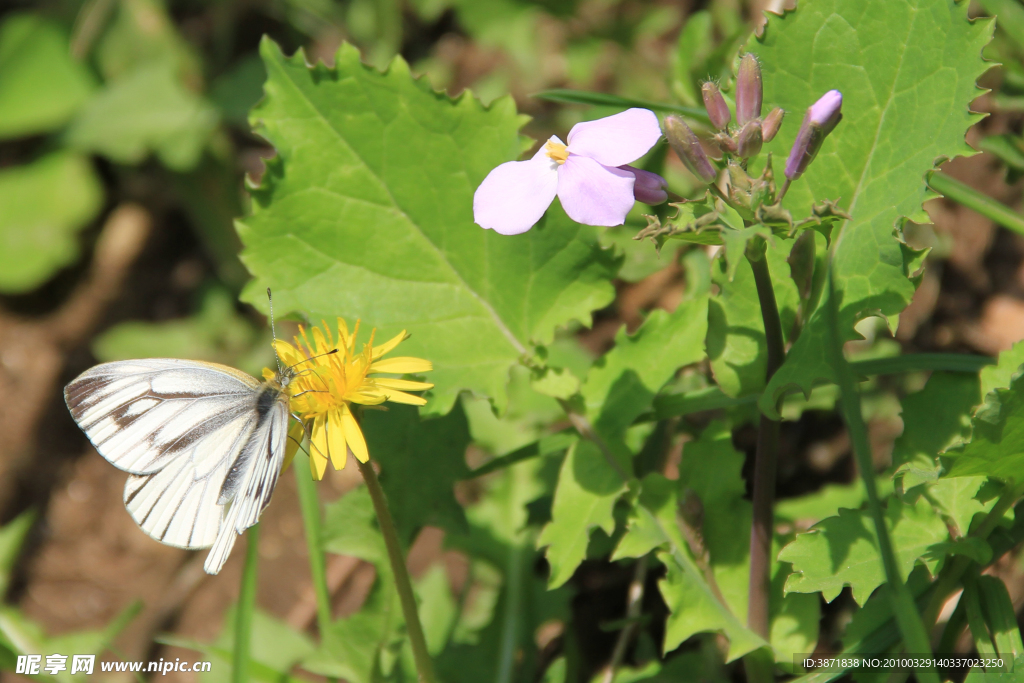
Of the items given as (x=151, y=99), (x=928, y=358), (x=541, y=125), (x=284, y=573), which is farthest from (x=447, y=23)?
(x=928, y=358)

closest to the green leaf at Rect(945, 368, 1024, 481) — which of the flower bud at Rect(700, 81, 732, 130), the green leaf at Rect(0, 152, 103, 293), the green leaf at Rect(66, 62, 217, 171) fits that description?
the flower bud at Rect(700, 81, 732, 130)

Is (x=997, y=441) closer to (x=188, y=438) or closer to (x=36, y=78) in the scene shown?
(x=188, y=438)

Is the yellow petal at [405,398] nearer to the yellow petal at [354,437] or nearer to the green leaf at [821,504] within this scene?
the yellow petal at [354,437]

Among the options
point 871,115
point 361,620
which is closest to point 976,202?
point 871,115

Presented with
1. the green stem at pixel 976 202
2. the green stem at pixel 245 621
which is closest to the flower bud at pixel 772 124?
the green stem at pixel 976 202

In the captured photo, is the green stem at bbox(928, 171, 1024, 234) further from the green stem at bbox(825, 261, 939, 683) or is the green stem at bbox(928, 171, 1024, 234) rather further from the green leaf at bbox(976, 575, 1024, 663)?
the green leaf at bbox(976, 575, 1024, 663)

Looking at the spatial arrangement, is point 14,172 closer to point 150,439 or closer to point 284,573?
point 284,573
